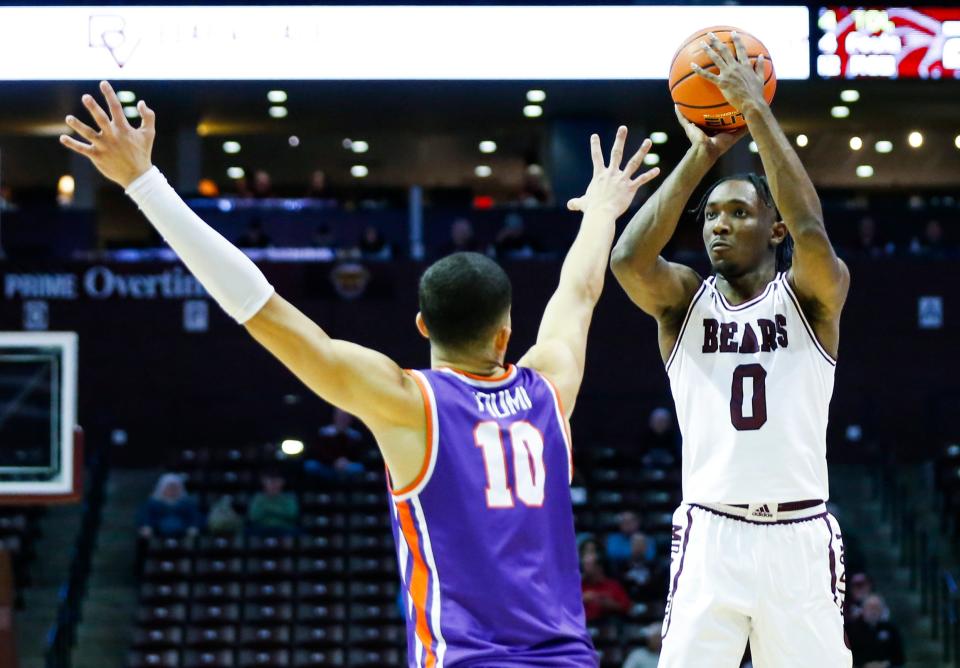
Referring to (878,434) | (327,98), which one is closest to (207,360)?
(327,98)

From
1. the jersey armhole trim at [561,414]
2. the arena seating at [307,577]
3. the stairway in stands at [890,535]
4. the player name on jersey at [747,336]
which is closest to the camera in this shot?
the jersey armhole trim at [561,414]

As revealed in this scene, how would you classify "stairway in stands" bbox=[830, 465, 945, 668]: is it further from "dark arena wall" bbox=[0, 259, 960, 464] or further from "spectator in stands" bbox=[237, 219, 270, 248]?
"spectator in stands" bbox=[237, 219, 270, 248]

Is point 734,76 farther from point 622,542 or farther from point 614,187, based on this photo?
point 622,542

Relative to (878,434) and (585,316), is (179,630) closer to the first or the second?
(878,434)

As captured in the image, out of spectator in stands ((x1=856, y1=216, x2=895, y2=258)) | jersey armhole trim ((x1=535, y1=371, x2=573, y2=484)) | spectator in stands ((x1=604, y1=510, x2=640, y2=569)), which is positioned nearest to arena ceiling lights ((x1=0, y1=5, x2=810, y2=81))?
spectator in stands ((x1=856, y1=216, x2=895, y2=258))

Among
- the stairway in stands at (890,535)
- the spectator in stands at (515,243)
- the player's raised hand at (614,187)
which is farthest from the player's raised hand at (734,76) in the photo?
the spectator in stands at (515,243)

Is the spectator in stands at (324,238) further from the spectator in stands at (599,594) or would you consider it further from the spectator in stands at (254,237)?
the spectator in stands at (599,594)

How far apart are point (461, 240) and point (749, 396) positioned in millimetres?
13558

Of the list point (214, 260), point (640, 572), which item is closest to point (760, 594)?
point (214, 260)

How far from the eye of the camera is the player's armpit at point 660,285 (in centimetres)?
570

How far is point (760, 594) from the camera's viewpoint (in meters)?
5.42

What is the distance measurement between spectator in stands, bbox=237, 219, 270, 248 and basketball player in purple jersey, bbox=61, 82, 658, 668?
15.2m

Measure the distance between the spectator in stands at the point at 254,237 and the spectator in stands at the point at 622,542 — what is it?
6088 millimetres

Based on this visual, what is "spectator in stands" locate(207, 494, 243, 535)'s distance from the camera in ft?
53.0
